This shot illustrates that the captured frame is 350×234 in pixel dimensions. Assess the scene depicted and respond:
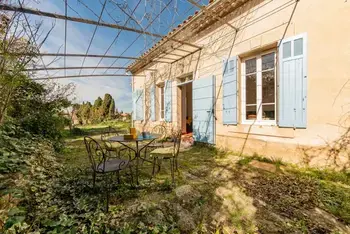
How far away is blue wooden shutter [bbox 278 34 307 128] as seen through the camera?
3100 millimetres

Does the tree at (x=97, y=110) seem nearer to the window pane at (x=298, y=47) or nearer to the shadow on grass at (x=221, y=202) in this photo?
the shadow on grass at (x=221, y=202)

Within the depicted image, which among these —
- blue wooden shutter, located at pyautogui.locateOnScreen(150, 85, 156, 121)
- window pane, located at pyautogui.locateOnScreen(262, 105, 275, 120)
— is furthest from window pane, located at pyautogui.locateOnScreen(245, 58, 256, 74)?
blue wooden shutter, located at pyautogui.locateOnScreen(150, 85, 156, 121)

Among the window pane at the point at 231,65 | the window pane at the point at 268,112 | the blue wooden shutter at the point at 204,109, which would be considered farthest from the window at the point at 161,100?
the window pane at the point at 268,112

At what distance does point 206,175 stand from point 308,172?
1620 millimetres

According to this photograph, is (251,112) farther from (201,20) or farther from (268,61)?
(201,20)

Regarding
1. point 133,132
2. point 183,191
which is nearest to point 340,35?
point 183,191

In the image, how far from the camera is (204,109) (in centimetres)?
519

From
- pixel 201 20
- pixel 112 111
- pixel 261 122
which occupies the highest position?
pixel 201 20

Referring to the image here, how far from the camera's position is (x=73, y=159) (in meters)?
4.22

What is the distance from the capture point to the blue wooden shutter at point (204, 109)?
4.92 metres

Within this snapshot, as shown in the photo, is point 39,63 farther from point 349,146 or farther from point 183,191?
point 349,146

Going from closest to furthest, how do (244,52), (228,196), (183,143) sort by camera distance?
1. (228,196)
2. (244,52)
3. (183,143)

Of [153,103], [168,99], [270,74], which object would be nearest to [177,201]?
[270,74]

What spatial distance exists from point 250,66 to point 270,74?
558 mm
